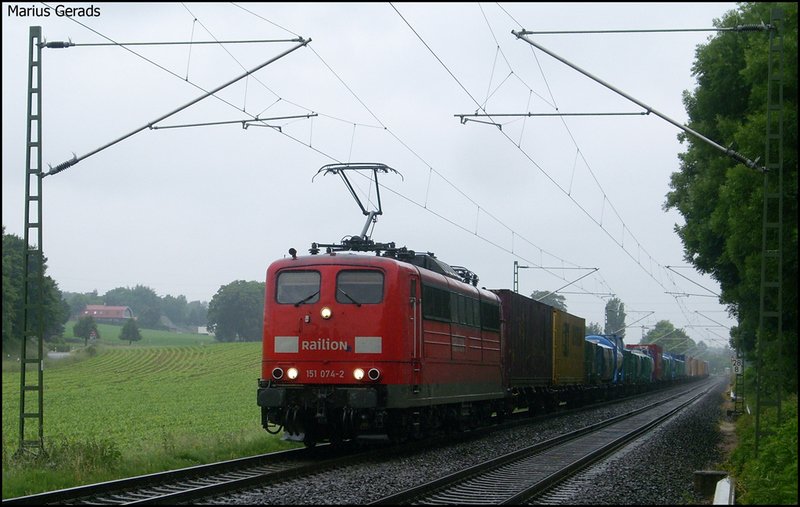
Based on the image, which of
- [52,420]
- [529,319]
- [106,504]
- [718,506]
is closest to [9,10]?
[106,504]

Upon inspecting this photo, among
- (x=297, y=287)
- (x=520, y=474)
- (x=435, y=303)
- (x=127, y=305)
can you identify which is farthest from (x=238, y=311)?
(x=520, y=474)

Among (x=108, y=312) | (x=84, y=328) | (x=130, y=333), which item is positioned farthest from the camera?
(x=108, y=312)

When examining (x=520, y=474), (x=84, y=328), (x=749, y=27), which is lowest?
(x=84, y=328)

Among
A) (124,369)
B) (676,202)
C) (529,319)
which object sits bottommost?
(124,369)

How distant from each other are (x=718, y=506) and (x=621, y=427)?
16.9 m

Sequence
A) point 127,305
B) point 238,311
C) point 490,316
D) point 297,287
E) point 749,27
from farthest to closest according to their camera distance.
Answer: point 127,305 < point 238,311 < point 490,316 < point 297,287 < point 749,27

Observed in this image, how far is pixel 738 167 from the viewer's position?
19.8 m

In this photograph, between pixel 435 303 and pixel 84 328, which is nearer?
pixel 435 303

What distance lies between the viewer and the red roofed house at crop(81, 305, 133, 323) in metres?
176

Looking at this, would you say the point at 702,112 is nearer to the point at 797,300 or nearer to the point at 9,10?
the point at 797,300

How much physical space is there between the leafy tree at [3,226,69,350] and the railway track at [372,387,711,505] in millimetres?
41967

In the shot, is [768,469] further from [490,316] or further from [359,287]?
[490,316]

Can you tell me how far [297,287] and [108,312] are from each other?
16740cm

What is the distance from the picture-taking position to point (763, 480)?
12.9m
